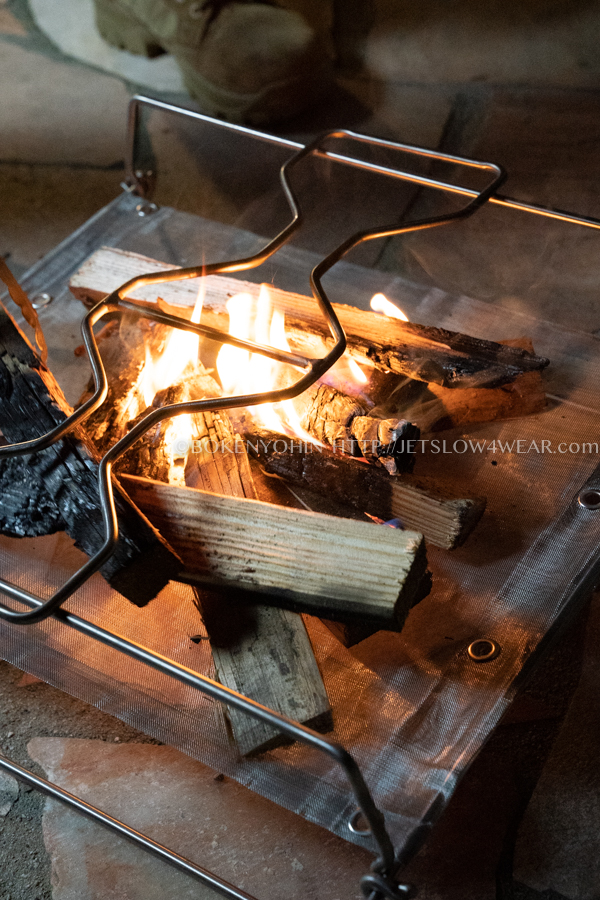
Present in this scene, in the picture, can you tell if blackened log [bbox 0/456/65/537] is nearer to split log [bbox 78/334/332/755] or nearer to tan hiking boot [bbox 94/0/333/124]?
split log [bbox 78/334/332/755]

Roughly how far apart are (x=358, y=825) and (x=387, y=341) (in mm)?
824

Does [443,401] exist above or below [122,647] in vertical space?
below

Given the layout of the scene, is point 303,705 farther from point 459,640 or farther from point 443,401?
point 443,401

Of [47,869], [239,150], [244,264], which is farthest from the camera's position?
[239,150]

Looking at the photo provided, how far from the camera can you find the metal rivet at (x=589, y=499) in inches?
49.0

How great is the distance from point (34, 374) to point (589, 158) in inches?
79.9

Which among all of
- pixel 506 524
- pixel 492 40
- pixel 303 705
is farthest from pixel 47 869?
pixel 492 40

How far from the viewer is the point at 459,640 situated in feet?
3.72

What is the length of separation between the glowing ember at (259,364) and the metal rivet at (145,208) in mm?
754

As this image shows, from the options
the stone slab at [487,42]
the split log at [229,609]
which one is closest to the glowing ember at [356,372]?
the split log at [229,609]

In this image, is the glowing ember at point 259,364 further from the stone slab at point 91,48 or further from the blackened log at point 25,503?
the stone slab at point 91,48

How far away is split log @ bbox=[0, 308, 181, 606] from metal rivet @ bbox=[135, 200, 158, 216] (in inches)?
41.6

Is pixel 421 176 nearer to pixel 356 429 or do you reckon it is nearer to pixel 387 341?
pixel 387 341

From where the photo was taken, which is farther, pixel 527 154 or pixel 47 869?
pixel 527 154
